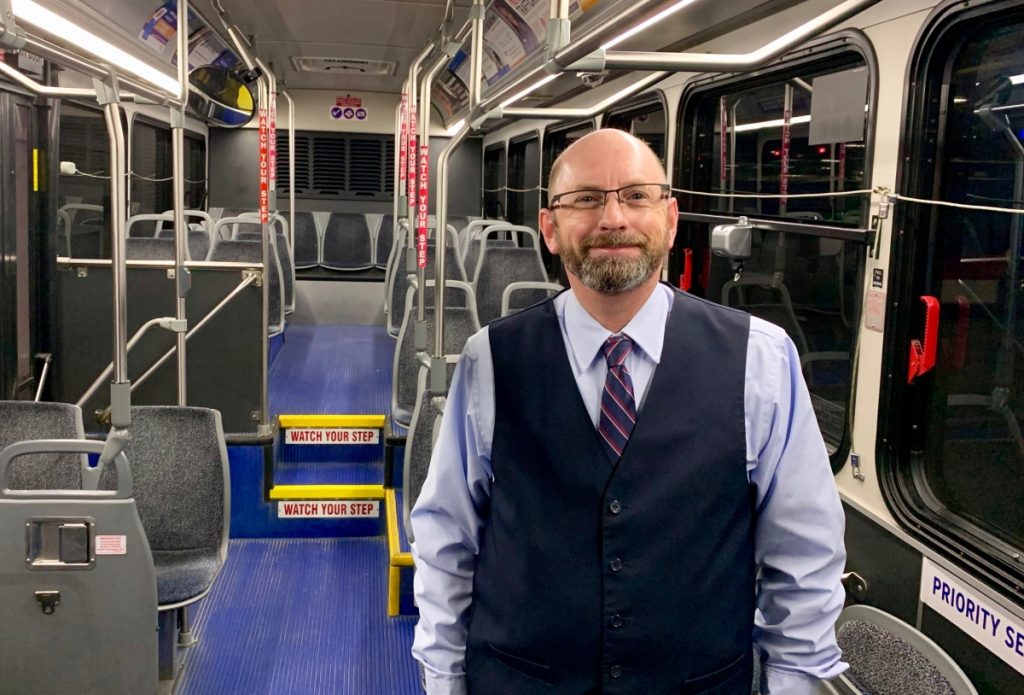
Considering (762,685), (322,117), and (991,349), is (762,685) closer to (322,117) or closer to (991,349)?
(991,349)

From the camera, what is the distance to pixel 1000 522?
3061 mm

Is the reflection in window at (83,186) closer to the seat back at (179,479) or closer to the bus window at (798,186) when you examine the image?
the seat back at (179,479)

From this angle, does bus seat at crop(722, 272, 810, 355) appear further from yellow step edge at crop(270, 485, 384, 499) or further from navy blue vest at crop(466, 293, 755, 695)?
navy blue vest at crop(466, 293, 755, 695)

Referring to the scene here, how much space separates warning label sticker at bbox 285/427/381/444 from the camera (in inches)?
218

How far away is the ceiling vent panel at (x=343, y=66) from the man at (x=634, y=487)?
27.9 ft

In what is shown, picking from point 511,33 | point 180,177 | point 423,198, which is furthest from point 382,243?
point 180,177

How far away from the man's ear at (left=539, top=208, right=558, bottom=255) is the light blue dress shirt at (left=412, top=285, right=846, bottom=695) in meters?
0.10

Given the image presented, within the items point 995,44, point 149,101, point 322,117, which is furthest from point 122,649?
point 322,117

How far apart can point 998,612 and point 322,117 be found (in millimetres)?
12242

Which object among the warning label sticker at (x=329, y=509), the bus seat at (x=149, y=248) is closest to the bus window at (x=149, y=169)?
the bus seat at (x=149, y=248)

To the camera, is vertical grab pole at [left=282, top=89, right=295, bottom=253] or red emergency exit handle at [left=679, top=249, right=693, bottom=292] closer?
red emergency exit handle at [left=679, top=249, right=693, bottom=292]

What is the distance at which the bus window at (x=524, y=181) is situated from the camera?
10.4m

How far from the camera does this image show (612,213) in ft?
5.22

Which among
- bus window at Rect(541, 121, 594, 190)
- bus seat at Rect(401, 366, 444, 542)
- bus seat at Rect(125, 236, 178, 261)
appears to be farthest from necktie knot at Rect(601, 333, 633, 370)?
bus window at Rect(541, 121, 594, 190)
